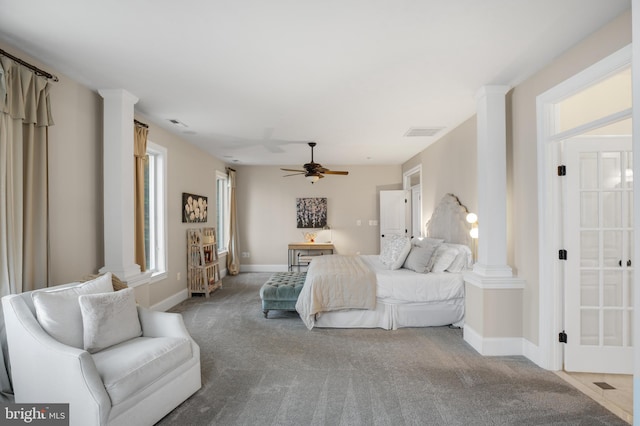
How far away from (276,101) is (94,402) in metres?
2.94

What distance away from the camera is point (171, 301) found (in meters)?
4.92

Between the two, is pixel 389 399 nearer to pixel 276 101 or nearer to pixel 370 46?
pixel 370 46

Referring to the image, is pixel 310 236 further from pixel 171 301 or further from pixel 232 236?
pixel 171 301

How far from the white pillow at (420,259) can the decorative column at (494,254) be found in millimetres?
823

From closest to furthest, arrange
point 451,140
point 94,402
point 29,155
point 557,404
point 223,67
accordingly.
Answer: point 94,402
point 557,404
point 29,155
point 223,67
point 451,140

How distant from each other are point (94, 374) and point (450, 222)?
169 inches

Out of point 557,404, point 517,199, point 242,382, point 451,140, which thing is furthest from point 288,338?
point 451,140

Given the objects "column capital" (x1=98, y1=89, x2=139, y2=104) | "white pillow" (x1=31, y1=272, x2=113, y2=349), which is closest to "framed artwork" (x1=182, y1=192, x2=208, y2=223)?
"column capital" (x1=98, y1=89, x2=139, y2=104)

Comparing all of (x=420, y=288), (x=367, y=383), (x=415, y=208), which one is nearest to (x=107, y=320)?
(x=367, y=383)

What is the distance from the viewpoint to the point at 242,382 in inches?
105

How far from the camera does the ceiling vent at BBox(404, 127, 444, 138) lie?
473 cm

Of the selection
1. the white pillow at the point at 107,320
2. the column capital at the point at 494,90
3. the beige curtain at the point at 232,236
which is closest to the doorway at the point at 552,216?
the column capital at the point at 494,90

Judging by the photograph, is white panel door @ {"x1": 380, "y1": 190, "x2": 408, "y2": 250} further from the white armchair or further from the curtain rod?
the curtain rod

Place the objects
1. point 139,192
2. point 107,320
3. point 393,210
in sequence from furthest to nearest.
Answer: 1. point 393,210
2. point 139,192
3. point 107,320
